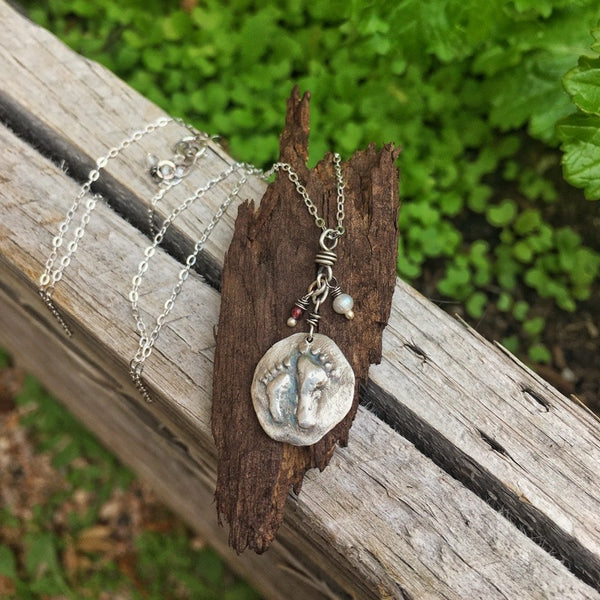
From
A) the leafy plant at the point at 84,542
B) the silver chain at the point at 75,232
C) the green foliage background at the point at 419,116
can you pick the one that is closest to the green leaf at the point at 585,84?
the green foliage background at the point at 419,116

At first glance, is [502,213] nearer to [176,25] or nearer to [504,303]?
[504,303]

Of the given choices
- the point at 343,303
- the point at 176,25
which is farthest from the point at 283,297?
the point at 176,25

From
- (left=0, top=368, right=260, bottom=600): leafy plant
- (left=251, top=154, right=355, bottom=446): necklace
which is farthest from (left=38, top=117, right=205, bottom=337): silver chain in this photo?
(left=0, top=368, right=260, bottom=600): leafy plant

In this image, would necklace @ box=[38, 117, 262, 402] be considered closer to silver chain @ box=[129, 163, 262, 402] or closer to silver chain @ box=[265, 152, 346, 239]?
silver chain @ box=[129, 163, 262, 402]

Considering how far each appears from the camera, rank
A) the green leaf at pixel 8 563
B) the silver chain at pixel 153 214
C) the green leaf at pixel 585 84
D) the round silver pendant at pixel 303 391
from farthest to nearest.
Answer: the green leaf at pixel 8 563 → the silver chain at pixel 153 214 → the green leaf at pixel 585 84 → the round silver pendant at pixel 303 391

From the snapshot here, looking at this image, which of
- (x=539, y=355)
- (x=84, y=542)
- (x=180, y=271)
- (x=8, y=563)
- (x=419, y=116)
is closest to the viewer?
(x=180, y=271)

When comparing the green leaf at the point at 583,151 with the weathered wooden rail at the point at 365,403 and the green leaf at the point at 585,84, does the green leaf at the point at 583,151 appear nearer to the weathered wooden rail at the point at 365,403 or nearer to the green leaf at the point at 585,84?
the green leaf at the point at 585,84

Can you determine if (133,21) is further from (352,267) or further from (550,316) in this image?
(550,316)
